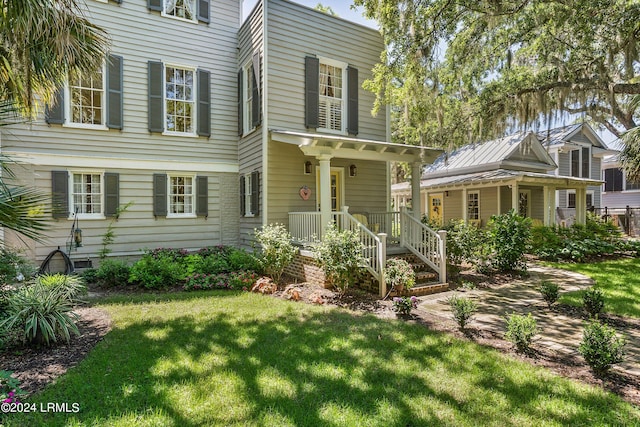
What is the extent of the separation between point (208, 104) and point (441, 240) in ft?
24.8

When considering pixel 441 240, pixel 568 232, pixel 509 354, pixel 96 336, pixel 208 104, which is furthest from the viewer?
pixel 568 232

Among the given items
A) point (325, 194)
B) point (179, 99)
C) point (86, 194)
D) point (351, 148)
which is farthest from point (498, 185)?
point (86, 194)

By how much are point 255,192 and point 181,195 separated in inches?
93.1

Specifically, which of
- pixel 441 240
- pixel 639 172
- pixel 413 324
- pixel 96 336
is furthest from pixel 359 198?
pixel 639 172

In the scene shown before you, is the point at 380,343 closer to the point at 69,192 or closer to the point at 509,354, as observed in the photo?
the point at 509,354

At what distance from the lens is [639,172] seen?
32.9 ft

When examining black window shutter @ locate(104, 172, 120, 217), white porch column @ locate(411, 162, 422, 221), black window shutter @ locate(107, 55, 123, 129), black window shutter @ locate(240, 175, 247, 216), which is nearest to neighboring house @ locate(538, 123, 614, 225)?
white porch column @ locate(411, 162, 422, 221)

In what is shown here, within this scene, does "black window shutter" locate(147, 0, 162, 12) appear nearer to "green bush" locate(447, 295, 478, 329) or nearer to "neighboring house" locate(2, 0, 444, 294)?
"neighboring house" locate(2, 0, 444, 294)

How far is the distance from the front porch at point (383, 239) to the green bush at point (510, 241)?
5.98 feet

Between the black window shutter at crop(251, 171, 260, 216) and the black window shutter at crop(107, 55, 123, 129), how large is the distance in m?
3.76

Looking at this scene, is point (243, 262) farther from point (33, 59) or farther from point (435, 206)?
point (435, 206)

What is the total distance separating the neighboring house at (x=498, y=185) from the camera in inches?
554

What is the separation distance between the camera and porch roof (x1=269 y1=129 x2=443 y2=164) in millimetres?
7305

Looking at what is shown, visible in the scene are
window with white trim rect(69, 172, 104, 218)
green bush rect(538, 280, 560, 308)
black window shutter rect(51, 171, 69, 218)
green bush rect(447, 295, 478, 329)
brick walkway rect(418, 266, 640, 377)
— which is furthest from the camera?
window with white trim rect(69, 172, 104, 218)
